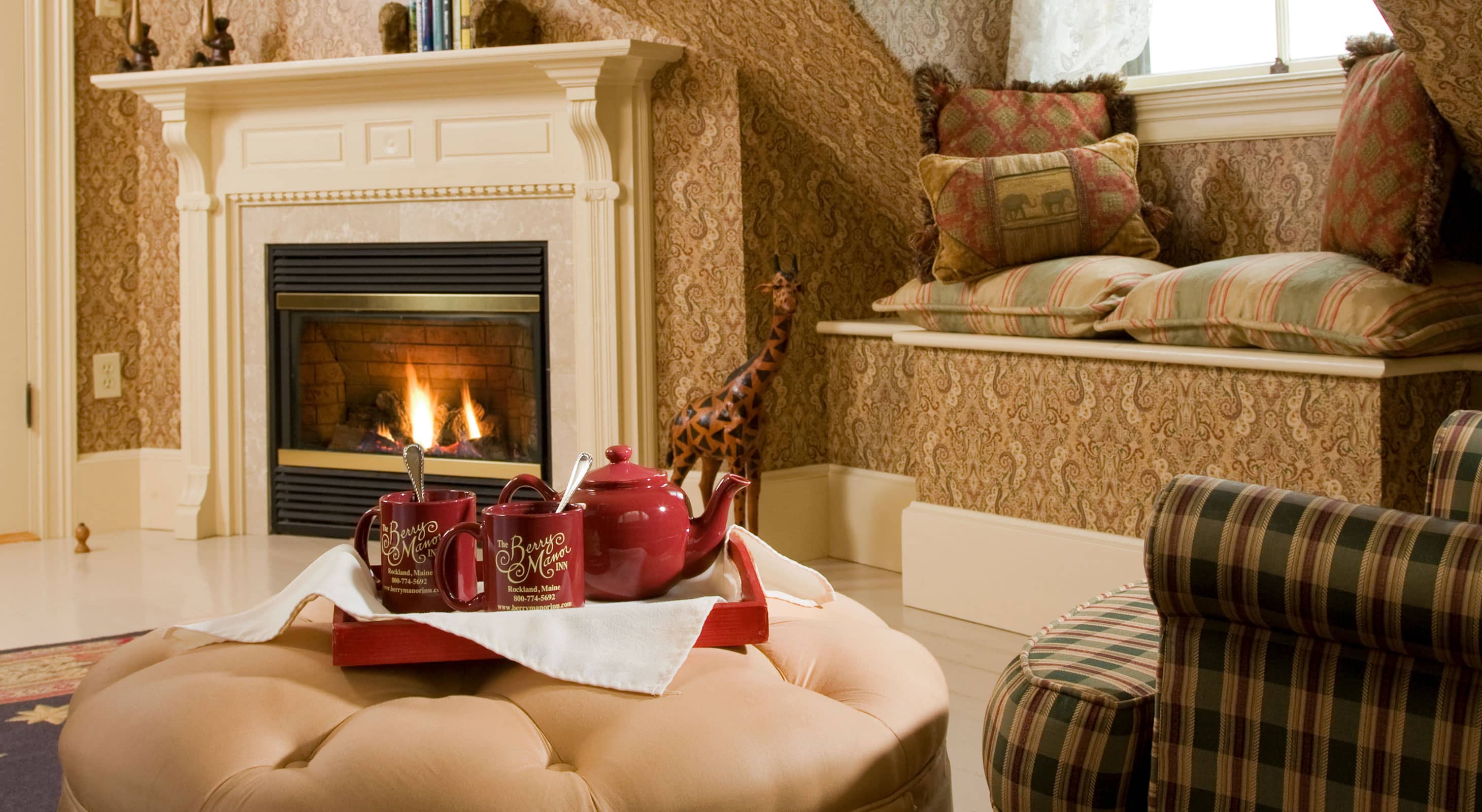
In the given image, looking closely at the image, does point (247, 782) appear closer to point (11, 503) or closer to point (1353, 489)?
point (1353, 489)

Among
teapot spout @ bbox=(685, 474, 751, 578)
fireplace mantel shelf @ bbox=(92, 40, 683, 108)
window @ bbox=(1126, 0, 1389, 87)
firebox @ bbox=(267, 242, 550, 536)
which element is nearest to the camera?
teapot spout @ bbox=(685, 474, 751, 578)

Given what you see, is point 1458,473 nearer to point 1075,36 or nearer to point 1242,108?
point 1242,108

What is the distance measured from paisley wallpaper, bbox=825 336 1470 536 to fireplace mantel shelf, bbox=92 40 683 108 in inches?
39.2

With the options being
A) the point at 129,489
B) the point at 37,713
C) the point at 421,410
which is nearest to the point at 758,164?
the point at 421,410

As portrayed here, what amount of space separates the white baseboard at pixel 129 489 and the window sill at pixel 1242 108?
3.20 metres

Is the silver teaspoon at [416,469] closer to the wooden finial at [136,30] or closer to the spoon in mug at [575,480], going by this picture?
the spoon in mug at [575,480]

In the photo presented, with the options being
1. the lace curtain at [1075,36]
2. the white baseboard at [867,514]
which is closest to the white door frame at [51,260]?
the white baseboard at [867,514]

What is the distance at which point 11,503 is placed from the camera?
4.28 meters

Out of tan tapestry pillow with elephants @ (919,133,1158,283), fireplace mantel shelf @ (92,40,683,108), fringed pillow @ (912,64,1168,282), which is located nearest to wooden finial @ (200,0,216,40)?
fireplace mantel shelf @ (92,40,683,108)

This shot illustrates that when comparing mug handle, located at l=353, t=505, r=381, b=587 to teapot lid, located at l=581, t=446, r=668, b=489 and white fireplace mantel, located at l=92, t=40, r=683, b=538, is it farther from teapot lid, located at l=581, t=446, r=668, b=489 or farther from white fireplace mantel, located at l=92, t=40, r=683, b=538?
white fireplace mantel, located at l=92, t=40, r=683, b=538

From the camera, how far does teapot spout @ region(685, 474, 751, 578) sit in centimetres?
147

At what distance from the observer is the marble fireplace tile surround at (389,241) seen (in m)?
3.91

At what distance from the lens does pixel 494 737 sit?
1120mm

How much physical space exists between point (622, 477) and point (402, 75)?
9.14ft
